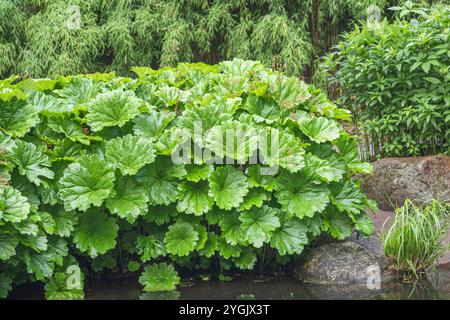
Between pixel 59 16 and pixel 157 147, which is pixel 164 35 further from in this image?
pixel 157 147

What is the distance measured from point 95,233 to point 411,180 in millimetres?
2617

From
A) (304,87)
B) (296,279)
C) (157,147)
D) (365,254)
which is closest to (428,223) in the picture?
(365,254)

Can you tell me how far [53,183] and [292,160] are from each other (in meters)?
1.37

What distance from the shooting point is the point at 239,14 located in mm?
7387

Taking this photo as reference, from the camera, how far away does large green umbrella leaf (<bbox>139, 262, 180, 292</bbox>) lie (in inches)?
135

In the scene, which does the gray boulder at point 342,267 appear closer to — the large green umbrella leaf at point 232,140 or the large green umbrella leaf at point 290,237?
the large green umbrella leaf at point 290,237

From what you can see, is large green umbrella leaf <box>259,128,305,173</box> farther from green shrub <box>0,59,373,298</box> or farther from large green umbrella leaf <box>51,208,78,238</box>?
large green umbrella leaf <box>51,208,78,238</box>

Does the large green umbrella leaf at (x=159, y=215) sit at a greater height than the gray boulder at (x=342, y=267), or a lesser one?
greater

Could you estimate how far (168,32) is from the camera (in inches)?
286

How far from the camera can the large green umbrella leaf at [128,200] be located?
3273mm

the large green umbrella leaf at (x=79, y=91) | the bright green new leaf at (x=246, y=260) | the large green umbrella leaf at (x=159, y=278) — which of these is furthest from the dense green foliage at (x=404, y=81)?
the large green umbrella leaf at (x=159, y=278)

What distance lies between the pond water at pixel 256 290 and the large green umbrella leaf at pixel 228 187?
1.71 ft

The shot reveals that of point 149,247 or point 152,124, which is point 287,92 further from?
point 149,247

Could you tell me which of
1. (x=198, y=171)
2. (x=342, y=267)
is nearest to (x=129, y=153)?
(x=198, y=171)
